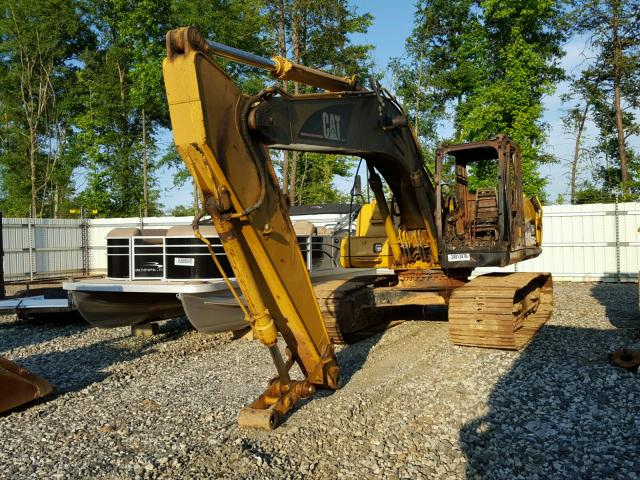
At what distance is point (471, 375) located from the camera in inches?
237

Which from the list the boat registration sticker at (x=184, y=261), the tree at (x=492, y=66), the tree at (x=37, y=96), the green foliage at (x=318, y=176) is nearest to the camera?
the boat registration sticker at (x=184, y=261)

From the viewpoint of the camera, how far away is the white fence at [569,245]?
17359mm

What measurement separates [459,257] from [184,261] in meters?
3.76

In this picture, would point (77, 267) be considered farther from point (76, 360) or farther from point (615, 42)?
point (615, 42)

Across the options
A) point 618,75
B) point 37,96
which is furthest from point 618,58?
point 37,96

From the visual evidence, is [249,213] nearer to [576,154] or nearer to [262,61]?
[262,61]

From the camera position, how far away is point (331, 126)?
538 centimetres

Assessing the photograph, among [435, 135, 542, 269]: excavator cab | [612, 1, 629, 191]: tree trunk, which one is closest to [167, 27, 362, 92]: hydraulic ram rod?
[435, 135, 542, 269]: excavator cab

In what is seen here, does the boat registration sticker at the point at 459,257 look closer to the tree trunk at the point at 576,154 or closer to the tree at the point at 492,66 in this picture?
the tree at the point at 492,66

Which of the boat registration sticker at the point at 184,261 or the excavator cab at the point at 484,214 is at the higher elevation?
the excavator cab at the point at 484,214

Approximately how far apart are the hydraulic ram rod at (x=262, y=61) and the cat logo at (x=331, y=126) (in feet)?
1.40

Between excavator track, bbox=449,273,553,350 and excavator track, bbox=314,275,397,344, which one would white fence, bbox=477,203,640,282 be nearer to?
→ excavator track, bbox=314,275,397,344

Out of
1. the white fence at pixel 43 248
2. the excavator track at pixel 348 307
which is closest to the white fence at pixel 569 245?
the white fence at pixel 43 248

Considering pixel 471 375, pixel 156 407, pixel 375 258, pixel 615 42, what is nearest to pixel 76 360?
pixel 156 407
